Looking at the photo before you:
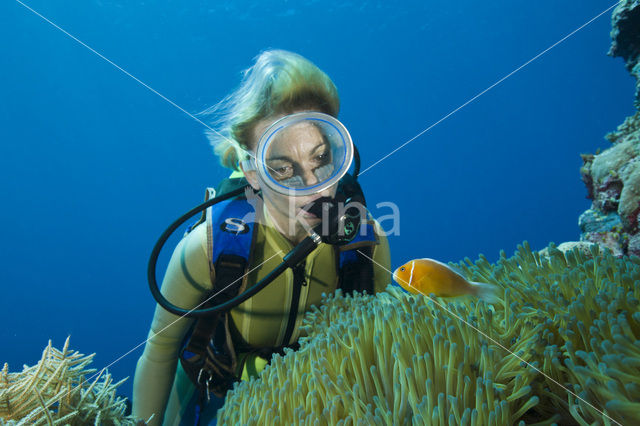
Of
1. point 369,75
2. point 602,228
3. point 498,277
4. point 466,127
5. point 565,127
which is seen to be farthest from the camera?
point 565,127

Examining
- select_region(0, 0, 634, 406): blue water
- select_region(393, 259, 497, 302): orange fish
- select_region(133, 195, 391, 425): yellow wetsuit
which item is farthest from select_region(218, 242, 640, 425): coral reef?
select_region(0, 0, 634, 406): blue water

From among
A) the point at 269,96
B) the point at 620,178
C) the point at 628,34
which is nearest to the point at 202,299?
the point at 269,96

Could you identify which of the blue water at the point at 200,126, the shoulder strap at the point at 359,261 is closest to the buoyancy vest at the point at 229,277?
the shoulder strap at the point at 359,261

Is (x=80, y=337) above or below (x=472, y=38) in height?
below

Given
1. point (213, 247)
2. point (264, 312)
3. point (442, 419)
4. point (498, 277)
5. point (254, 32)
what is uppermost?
→ point (254, 32)

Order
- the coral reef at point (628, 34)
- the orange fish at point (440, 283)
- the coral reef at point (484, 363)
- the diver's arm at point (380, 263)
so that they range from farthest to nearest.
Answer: the coral reef at point (628, 34)
the diver's arm at point (380, 263)
the orange fish at point (440, 283)
the coral reef at point (484, 363)

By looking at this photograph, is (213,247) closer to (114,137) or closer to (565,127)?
(114,137)

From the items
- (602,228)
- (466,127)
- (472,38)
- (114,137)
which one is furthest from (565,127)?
(114,137)

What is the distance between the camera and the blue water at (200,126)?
123ft

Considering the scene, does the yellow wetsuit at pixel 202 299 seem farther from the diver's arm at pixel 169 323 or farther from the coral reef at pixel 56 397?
the coral reef at pixel 56 397

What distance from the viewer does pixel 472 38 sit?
42.2 metres

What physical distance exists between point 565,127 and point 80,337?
275 ft

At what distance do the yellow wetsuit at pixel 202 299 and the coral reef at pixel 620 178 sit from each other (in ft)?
7.32

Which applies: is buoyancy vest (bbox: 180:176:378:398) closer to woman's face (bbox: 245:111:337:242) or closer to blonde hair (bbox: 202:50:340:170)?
woman's face (bbox: 245:111:337:242)
